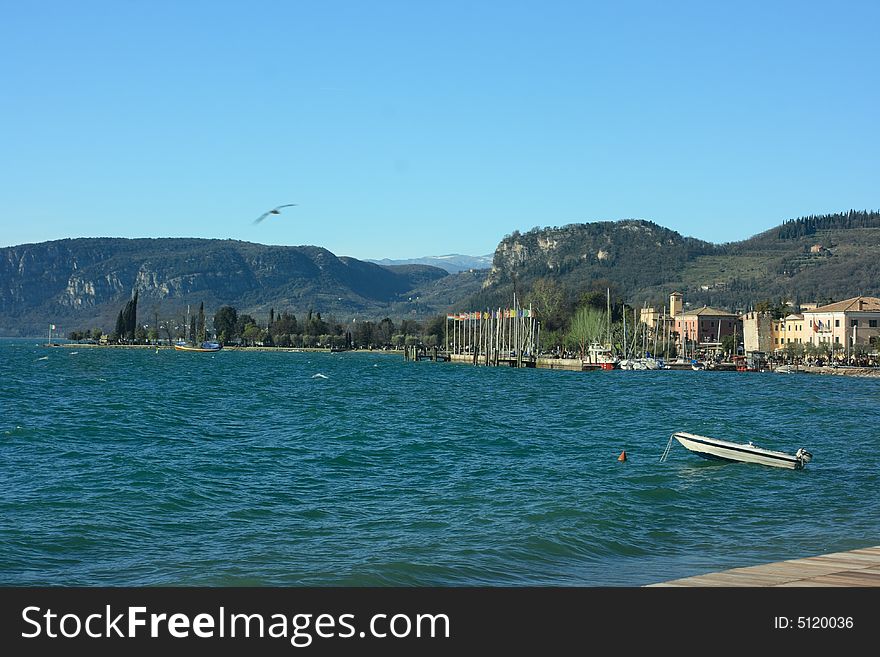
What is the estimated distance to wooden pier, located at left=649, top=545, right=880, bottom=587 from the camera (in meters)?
12.0

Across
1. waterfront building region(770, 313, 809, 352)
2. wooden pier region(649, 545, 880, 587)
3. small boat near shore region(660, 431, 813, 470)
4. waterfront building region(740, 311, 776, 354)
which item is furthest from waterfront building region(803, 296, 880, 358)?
wooden pier region(649, 545, 880, 587)

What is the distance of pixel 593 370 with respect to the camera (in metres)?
145

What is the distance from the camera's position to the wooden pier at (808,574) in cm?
1196

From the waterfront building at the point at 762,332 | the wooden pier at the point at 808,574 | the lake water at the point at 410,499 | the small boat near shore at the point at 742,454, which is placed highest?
the waterfront building at the point at 762,332

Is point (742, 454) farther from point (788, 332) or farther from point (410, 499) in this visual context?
point (788, 332)

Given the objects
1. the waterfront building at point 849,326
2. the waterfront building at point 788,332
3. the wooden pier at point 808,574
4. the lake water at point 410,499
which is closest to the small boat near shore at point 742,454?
the lake water at point 410,499

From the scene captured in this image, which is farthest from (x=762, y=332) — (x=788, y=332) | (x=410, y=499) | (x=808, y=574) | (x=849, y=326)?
(x=808, y=574)

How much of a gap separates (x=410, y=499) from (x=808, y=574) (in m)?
12.7

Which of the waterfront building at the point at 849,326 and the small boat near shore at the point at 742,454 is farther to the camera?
the waterfront building at the point at 849,326

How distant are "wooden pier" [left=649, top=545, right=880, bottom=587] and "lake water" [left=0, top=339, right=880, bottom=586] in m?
2.56

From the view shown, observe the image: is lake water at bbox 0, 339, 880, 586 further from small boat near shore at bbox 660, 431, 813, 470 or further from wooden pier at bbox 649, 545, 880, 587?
wooden pier at bbox 649, 545, 880, 587

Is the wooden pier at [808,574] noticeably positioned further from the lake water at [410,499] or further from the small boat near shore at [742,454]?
the small boat near shore at [742,454]

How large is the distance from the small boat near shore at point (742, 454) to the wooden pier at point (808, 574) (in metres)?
15.9
